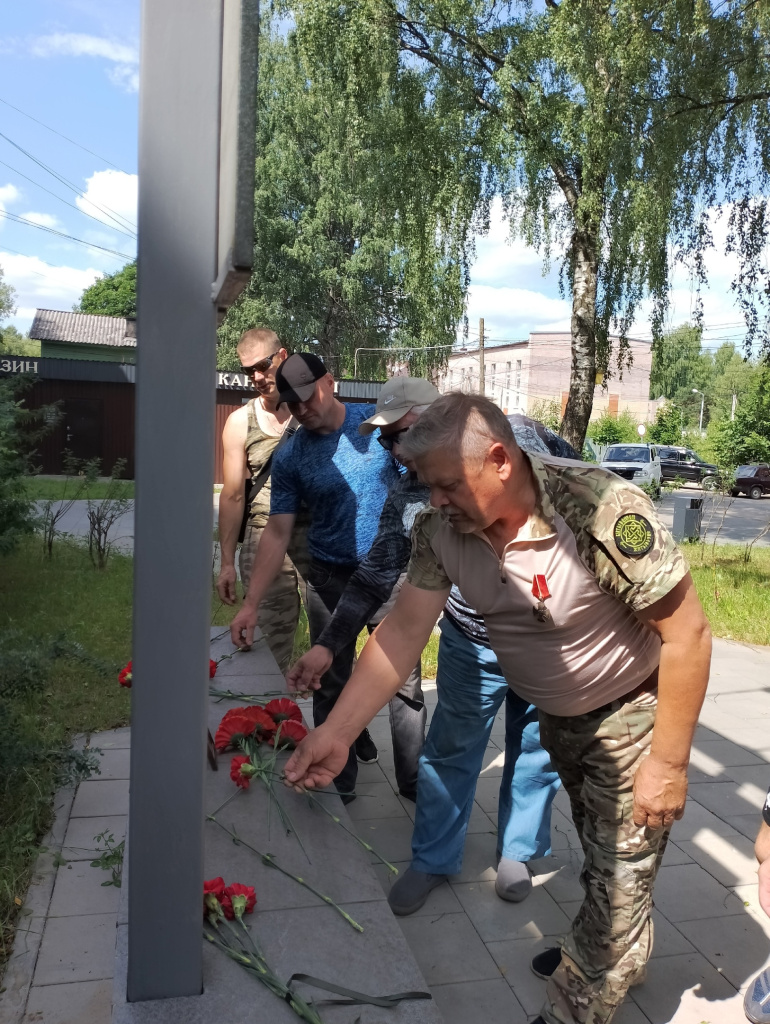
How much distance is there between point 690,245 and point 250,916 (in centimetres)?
973

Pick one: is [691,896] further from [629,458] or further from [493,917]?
[629,458]

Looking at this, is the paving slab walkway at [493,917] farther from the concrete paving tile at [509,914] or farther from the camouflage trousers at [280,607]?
the camouflage trousers at [280,607]

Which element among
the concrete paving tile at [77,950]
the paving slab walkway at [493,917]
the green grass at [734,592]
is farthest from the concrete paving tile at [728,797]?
the green grass at [734,592]

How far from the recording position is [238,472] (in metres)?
4.43

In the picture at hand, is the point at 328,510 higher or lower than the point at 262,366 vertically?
lower

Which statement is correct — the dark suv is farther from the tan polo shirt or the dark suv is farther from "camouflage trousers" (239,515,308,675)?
the tan polo shirt

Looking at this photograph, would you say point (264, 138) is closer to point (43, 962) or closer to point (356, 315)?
point (356, 315)

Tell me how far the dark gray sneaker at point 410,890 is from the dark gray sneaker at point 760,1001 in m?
1.36

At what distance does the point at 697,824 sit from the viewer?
12.7 ft

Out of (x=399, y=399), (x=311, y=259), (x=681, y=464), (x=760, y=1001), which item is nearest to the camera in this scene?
(x=760, y=1001)

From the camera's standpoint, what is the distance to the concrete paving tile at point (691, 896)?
3.19m

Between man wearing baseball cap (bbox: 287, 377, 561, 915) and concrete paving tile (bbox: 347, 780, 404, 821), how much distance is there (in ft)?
2.03

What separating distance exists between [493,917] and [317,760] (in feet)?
4.17

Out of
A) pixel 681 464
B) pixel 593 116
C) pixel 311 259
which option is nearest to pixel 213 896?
pixel 593 116
